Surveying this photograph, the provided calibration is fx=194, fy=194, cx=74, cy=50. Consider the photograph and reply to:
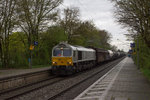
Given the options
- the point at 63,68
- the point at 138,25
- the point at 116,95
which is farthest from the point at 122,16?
the point at 116,95

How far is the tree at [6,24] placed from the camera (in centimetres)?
2285

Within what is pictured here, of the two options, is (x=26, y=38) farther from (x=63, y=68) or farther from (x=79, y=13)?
(x=79, y=13)

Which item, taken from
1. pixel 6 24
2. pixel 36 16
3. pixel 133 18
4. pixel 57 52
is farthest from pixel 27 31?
pixel 133 18

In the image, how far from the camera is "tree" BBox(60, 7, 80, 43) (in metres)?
41.4

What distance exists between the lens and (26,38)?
1163 inches

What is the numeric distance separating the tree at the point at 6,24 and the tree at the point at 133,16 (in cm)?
1240

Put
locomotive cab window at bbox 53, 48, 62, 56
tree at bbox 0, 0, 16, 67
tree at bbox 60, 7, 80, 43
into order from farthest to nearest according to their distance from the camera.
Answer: tree at bbox 60, 7, 80, 43 < tree at bbox 0, 0, 16, 67 < locomotive cab window at bbox 53, 48, 62, 56

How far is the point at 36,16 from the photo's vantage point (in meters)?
29.0

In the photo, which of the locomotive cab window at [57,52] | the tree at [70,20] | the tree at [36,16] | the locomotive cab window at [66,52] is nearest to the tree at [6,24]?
the tree at [36,16]

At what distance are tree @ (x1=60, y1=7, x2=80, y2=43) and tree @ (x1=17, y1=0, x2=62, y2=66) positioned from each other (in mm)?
10687

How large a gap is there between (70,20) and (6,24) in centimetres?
1996

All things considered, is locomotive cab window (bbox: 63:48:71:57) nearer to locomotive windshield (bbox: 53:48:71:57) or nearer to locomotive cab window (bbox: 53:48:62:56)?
locomotive windshield (bbox: 53:48:71:57)

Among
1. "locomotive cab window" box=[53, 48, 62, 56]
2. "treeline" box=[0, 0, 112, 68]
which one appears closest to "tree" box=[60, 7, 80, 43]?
"treeline" box=[0, 0, 112, 68]

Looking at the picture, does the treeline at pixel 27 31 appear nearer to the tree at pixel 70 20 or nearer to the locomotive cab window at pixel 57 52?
the locomotive cab window at pixel 57 52
